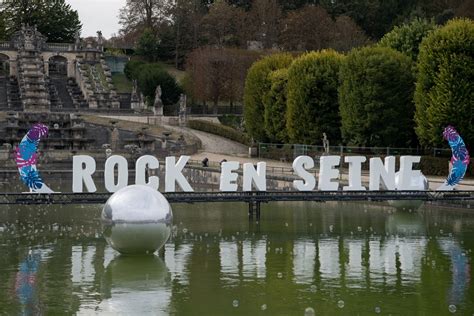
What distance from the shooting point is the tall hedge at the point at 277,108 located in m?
79.8

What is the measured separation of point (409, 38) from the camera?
251 feet

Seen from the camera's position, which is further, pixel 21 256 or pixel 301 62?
pixel 301 62

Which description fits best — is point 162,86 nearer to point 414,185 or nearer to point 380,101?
point 380,101

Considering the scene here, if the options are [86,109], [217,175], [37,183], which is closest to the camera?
[37,183]

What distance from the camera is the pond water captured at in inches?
1067

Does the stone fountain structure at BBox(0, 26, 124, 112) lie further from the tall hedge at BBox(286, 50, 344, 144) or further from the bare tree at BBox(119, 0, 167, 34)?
the tall hedge at BBox(286, 50, 344, 144)

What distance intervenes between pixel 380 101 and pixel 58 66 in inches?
2450

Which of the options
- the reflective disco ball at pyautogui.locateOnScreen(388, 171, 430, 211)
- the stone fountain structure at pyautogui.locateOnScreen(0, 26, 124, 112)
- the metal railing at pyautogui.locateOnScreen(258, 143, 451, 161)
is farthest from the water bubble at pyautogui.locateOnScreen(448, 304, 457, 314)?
the stone fountain structure at pyautogui.locateOnScreen(0, 26, 124, 112)

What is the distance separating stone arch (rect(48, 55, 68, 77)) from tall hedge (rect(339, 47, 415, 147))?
2292 inches

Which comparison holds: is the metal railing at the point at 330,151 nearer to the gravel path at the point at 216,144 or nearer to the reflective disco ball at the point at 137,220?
the gravel path at the point at 216,144

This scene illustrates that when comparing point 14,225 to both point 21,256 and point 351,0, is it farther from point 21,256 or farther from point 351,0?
point 351,0

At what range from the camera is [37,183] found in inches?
1618

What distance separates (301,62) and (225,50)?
94.3 feet

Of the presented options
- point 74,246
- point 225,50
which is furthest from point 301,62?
point 74,246
